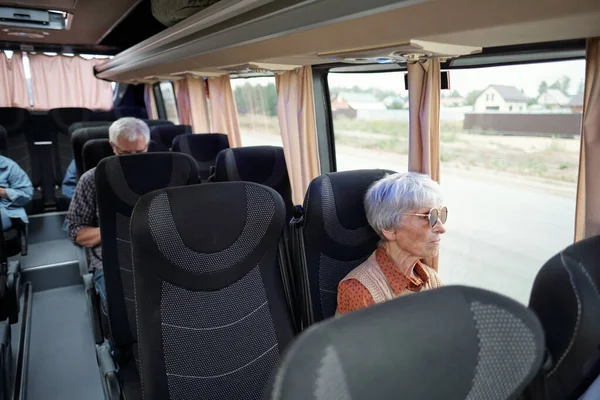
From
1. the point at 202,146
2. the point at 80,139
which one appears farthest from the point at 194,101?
the point at 80,139

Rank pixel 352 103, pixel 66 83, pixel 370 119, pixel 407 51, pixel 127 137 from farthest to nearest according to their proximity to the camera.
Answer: pixel 66 83 < pixel 352 103 < pixel 370 119 < pixel 127 137 < pixel 407 51

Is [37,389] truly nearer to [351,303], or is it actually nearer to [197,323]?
[197,323]

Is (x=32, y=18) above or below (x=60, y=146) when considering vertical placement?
above

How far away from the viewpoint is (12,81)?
6871 millimetres

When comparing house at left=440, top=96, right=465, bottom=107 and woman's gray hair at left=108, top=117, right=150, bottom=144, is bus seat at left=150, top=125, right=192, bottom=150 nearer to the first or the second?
woman's gray hair at left=108, top=117, right=150, bottom=144

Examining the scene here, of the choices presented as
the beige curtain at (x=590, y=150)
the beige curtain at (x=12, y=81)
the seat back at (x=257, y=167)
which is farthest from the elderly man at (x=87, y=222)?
the beige curtain at (x=12, y=81)

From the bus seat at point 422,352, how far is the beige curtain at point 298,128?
115 inches

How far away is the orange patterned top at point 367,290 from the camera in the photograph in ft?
5.50

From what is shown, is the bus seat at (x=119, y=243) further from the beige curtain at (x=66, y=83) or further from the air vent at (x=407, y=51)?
the beige curtain at (x=66, y=83)

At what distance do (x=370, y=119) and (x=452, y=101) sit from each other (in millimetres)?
766

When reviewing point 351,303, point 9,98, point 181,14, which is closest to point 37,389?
point 351,303

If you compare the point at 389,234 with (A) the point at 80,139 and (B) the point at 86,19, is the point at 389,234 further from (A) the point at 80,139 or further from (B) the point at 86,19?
(B) the point at 86,19

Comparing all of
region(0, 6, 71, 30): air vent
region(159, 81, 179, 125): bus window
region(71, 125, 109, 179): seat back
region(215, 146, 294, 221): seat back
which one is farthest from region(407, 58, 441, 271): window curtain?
region(159, 81, 179, 125): bus window

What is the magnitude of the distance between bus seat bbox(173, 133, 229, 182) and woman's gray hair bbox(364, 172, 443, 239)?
339 cm
